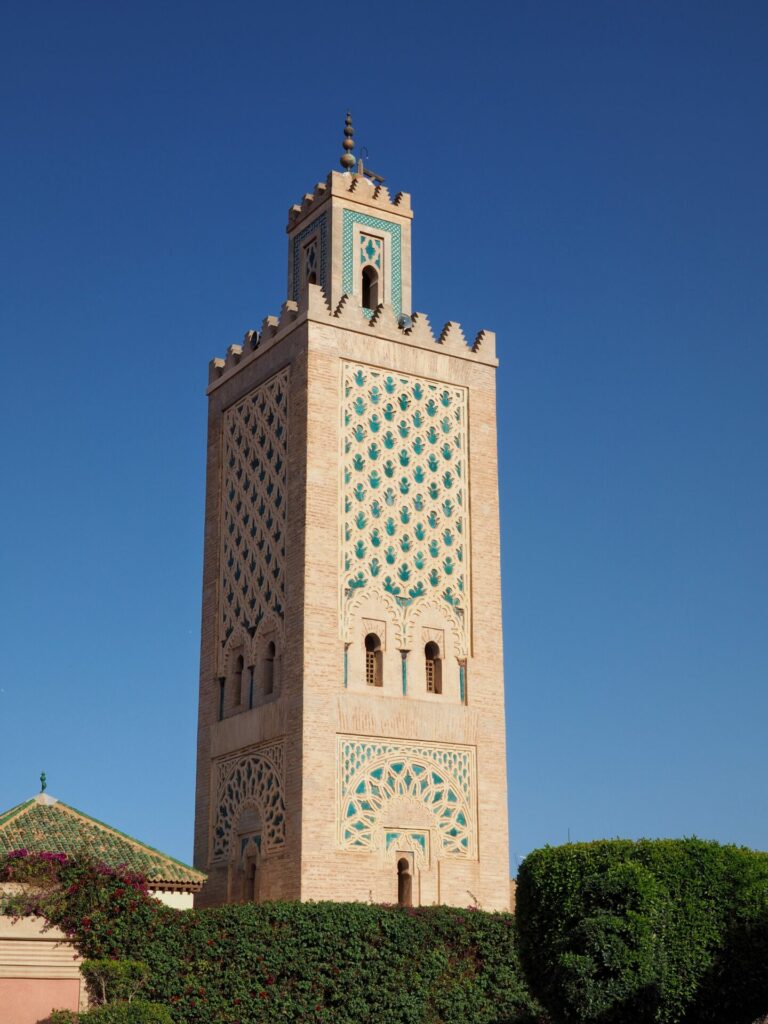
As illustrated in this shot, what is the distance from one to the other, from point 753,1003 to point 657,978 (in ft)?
4.32

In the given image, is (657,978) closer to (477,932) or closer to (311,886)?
(477,932)

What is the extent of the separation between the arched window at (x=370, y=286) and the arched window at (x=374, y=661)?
19.5ft

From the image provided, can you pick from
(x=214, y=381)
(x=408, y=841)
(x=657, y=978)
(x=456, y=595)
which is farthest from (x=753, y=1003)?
(x=214, y=381)

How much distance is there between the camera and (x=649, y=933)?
1655 cm

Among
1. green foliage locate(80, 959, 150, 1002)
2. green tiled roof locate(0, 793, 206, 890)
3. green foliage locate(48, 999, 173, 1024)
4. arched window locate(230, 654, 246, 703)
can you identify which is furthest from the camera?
arched window locate(230, 654, 246, 703)

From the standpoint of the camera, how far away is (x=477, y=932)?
66.4ft

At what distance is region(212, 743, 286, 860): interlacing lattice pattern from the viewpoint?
69.9 feet

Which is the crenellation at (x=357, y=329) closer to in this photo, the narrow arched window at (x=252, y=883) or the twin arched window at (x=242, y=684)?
the twin arched window at (x=242, y=684)

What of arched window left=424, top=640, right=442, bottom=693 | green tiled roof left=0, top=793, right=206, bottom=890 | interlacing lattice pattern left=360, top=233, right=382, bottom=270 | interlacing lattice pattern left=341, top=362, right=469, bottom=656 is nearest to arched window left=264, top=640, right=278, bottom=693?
interlacing lattice pattern left=341, top=362, right=469, bottom=656

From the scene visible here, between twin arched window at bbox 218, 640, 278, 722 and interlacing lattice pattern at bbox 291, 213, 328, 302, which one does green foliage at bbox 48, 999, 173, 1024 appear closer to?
twin arched window at bbox 218, 640, 278, 722

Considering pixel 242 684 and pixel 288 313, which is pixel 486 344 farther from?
pixel 242 684

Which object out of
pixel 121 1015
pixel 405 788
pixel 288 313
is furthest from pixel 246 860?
pixel 288 313

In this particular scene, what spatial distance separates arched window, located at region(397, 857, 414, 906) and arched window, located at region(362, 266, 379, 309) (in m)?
9.20

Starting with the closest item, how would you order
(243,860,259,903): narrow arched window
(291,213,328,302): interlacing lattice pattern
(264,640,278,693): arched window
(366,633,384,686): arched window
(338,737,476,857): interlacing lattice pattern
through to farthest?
(338,737,476,857): interlacing lattice pattern
(243,860,259,903): narrow arched window
(366,633,384,686): arched window
(264,640,278,693): arched window
(291,213,328,302): interlacing lattice pattern
